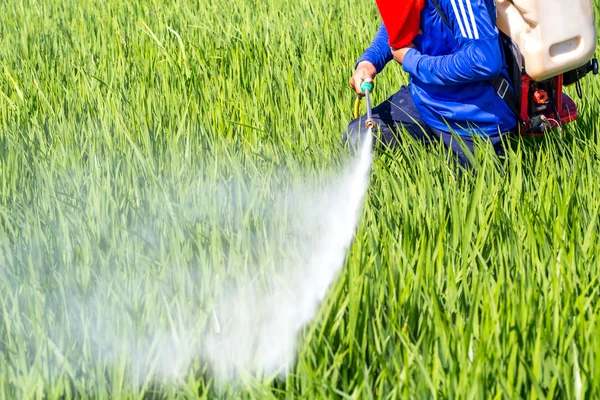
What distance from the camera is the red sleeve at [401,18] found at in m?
2.18


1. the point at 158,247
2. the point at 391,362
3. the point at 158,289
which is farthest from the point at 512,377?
the point at 158,247

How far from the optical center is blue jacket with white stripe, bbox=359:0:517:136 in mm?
2074

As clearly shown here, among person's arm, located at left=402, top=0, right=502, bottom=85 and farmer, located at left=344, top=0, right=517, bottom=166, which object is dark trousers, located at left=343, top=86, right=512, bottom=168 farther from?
person's arm, located at left=402, top=0, right=502, bottom=85

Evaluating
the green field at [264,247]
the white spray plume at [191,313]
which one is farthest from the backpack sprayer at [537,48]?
the white spray plume at [191,313]

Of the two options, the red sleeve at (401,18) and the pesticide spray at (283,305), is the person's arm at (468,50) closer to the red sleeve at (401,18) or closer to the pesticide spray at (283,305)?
the red sleeve at (401,18)

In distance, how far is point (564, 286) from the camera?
1.47 metres

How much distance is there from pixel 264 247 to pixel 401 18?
2.73 feet

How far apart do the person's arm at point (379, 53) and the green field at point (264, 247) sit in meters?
0.25

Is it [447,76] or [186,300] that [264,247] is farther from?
[447,76]

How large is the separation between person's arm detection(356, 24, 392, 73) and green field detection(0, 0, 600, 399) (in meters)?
0.25

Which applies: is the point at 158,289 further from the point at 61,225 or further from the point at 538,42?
the point at 538,42

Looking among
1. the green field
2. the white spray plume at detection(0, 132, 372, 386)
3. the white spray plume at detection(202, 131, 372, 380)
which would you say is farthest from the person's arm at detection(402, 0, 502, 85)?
the white spray plume at detection(0, 132, 372, 386)

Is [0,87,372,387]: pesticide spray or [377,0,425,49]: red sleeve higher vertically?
[377,0,425,49]: red sleeve

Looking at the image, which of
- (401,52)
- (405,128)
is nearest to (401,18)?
(401,52)
